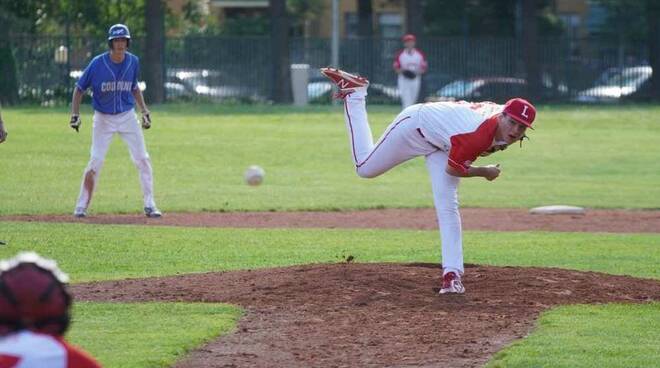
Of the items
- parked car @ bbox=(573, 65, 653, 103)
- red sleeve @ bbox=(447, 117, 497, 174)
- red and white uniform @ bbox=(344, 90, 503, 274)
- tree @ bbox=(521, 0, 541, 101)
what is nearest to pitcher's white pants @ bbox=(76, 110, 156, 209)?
red and white uniform @ bbox=(344, 90, 503, 274)

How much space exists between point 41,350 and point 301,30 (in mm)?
70530

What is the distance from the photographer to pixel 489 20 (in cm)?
5981

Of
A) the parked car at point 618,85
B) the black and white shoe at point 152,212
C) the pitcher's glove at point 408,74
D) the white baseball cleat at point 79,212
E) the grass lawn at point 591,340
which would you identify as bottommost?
the parked car at point 618,85

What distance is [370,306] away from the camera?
→ 966 cm

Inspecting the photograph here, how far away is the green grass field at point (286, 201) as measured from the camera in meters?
8.70

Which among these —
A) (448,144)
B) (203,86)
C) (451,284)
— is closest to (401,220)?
(451,284)

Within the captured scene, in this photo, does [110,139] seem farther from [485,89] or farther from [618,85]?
[618,85]

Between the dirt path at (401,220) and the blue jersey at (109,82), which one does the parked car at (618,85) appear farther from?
the blue jersey at (109,82)

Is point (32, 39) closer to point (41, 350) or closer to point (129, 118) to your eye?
point (129, 118)

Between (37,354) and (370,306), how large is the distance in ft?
19.5

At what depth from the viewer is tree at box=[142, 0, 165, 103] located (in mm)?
41938

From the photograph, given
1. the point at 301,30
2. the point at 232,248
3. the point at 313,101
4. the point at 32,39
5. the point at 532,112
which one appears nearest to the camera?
the point at 532,112

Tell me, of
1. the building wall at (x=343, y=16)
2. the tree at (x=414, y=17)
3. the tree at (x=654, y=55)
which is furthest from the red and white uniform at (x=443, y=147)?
the building wall at (x=343, y=16)

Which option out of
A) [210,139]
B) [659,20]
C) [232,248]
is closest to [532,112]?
[232,248]
